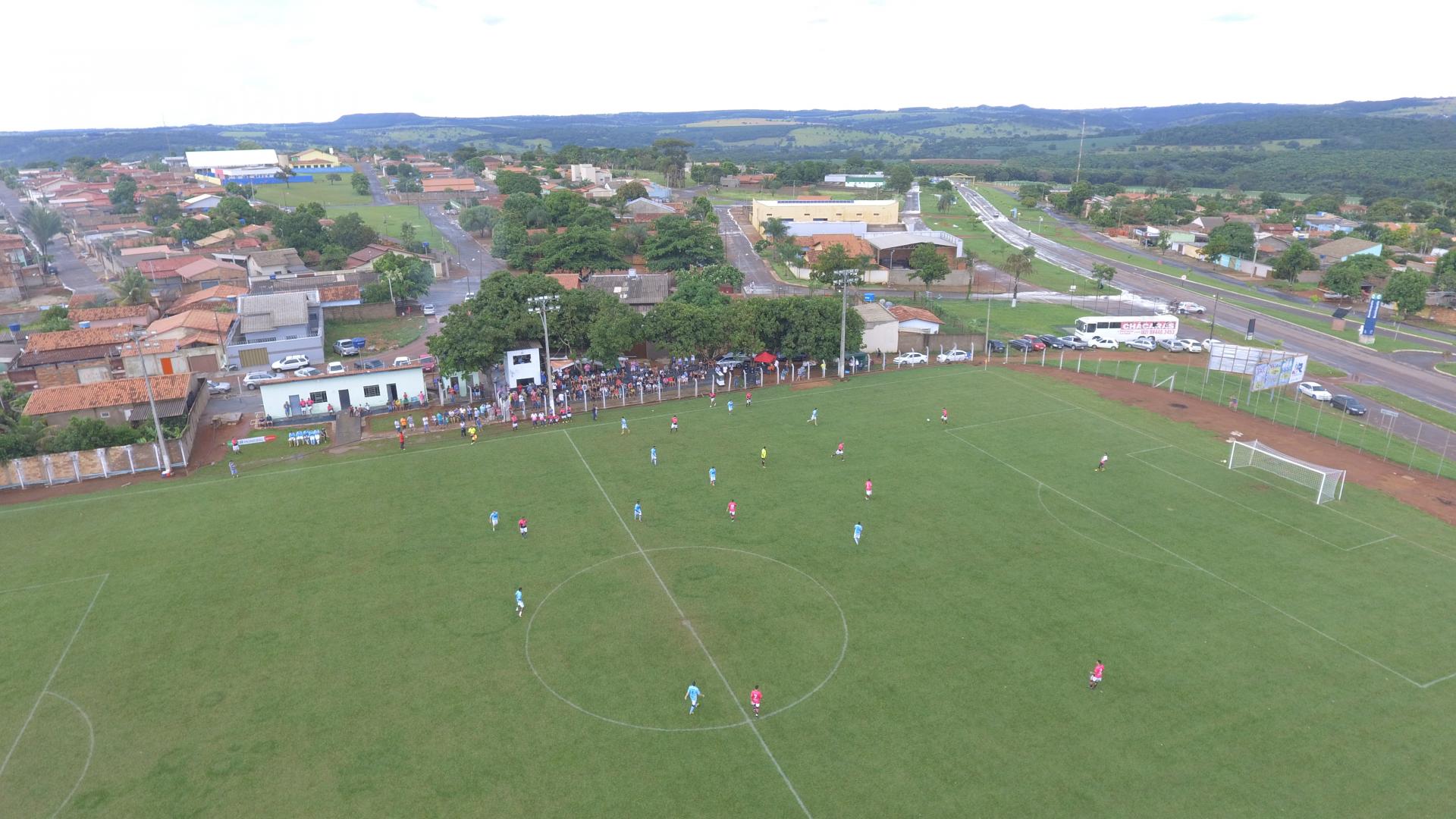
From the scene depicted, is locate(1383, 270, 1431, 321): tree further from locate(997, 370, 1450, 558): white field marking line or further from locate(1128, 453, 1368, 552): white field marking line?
locate(1128, 453, 1368, 552): white field marking line

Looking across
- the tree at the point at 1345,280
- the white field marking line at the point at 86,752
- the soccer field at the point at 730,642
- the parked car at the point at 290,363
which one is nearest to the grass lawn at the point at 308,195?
the parked car at the point at 290,363

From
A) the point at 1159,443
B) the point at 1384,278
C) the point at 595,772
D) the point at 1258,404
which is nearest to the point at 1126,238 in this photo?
the point at 1384,278


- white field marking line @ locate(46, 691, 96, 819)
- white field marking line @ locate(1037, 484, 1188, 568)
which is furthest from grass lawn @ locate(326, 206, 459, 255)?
white field marking line @ locate(1037, 484, 1188, 568)

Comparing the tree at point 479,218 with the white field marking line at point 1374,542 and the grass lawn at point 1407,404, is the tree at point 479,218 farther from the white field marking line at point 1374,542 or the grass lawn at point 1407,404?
the white field marking line at point 1374,542

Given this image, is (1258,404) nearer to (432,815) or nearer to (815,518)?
(815,518)

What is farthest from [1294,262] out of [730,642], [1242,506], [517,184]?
[517,184]

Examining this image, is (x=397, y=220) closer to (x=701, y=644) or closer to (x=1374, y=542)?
(x=701, y=644)
